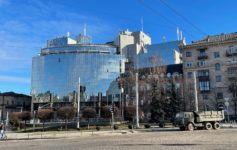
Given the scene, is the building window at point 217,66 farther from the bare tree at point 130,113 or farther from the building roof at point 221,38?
the bare tree at point 130,113

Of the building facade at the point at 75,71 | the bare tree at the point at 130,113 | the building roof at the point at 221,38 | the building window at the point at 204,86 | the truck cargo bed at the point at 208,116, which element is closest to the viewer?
the truck cargo bed at the point at 208,116

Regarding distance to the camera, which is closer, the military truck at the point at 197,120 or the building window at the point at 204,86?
the military truck at the point at 197,120

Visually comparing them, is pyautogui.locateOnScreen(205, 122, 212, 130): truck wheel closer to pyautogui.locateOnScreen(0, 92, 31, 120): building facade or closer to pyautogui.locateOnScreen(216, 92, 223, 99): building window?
pyautogui.locateOnScreen(216, 92, 223, 99): building window

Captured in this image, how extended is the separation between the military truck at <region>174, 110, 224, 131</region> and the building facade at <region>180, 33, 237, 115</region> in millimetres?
48398

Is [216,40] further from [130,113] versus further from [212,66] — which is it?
[130,113]

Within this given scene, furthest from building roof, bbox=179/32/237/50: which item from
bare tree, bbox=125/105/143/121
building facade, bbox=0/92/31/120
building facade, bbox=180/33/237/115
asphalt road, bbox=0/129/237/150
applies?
building facade, bbox=0/92/31/120

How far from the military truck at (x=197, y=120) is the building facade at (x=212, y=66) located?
48398 mm

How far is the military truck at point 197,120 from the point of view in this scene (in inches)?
1558

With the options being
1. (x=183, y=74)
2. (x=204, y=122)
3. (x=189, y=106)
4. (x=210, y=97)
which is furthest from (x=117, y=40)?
(x=204, y=122)

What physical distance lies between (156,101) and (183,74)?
44986 millimetres

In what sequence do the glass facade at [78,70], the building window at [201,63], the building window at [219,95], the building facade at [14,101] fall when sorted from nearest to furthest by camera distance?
the building window at [219,95] → the building window at [201,63] → the glass facade at [78,70] → the building facade at [14,101]

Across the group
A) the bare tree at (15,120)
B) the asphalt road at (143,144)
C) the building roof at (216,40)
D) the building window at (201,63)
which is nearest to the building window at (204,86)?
the building window at (201,63)

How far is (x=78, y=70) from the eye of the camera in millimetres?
152250

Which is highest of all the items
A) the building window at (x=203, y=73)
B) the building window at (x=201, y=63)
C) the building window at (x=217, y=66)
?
the building window at (x=201, y=63)
